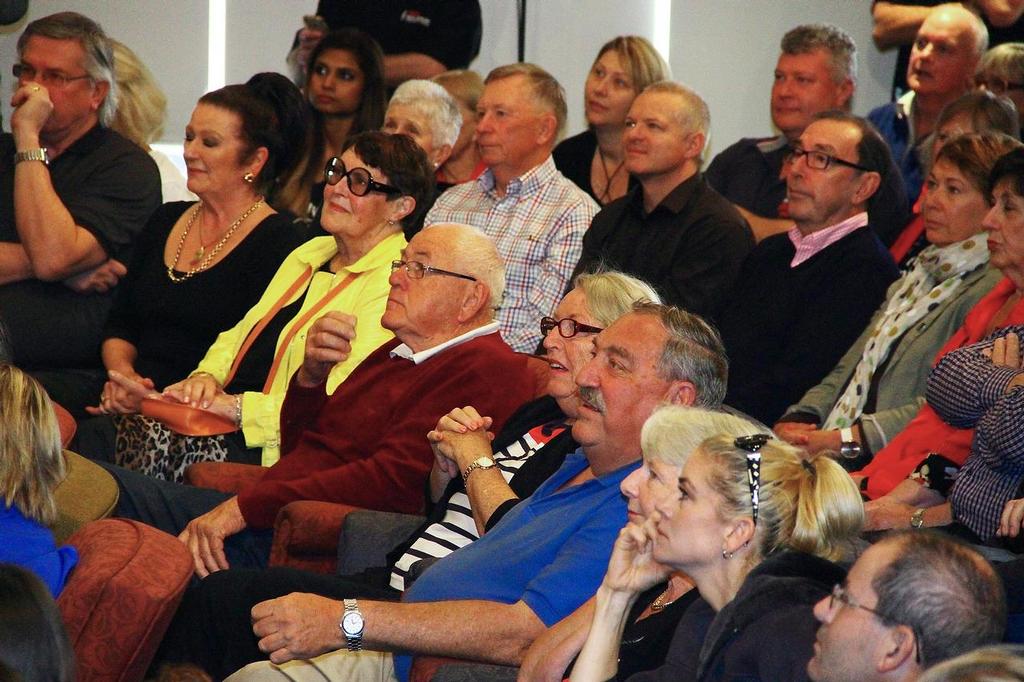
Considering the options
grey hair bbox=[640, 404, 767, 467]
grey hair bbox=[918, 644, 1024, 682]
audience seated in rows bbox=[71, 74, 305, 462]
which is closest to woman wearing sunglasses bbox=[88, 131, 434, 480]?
audience seated in rows bbox=[71, 74, 305, 462]

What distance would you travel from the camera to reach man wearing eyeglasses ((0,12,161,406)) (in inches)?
187

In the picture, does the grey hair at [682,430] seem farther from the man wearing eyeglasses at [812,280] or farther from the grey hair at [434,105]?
the grey hair at [434,105]

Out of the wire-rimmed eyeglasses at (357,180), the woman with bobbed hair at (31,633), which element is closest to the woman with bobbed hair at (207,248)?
the wire-rimmed eyeglasses at (357,180)

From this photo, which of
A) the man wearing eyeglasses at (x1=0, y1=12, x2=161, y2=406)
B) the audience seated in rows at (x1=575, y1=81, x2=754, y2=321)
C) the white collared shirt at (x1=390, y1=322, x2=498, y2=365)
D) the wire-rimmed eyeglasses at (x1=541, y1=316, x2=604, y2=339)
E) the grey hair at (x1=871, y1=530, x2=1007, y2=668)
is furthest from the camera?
the man wearing eyeglasses at (x1=0, y1=12, x2=161, y2=406)

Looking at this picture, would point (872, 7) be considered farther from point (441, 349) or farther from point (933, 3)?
point (441, 349)

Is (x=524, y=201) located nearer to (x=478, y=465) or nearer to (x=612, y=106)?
(x=612, y=106)

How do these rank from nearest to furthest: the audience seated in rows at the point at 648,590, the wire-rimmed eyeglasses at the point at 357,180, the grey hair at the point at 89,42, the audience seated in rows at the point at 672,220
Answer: the audience seated in rows at the point at 648,590, the wire-rimmed eyeglasses at the point at 357,180, the audience seated in rows at the point at 672,220, the grey hair at the point at 89,42

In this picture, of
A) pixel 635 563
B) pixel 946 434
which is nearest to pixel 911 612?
pixel 635 563

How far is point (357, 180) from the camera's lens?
13.6ft

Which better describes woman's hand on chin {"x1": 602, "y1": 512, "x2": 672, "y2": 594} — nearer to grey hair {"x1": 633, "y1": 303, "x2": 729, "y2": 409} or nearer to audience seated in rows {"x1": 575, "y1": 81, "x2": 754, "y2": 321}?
grey hair {"x1": 633, "y1": 303, "x2": 729, "y2": 409}

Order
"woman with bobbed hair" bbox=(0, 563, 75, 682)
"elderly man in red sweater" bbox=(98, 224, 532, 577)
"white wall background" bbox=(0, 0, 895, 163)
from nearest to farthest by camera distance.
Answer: "woman with bobbed hair" bbox=(0, 563, 75, 682) < "elderly man in red sweater" bbox=(98, 224, 532, 577) < "white wall background" bbox=(0, 0, 895, 163)

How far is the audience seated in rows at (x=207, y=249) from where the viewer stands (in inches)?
180

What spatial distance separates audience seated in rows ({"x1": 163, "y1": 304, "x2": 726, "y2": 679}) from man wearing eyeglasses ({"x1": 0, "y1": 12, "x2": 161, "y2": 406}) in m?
2.27

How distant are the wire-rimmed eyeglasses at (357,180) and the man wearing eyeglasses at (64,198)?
1082mm
